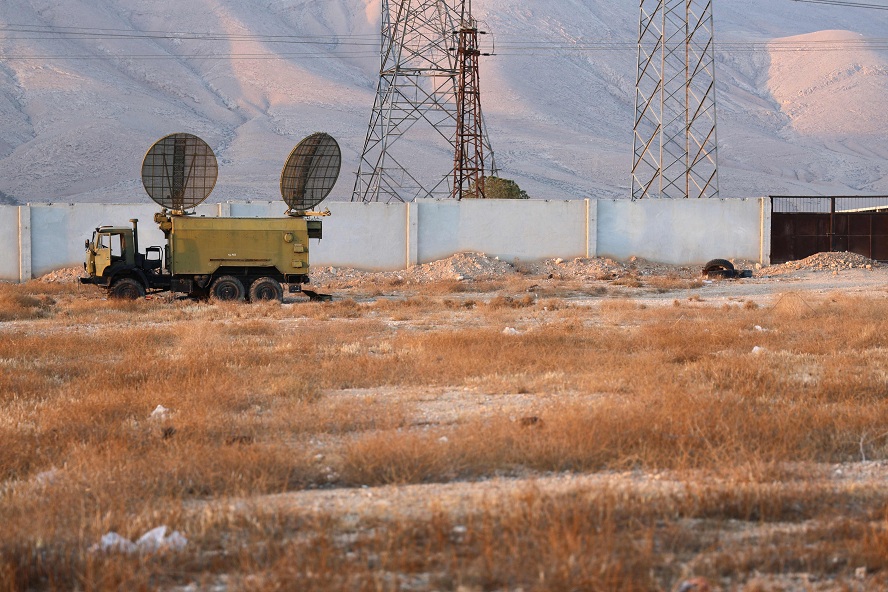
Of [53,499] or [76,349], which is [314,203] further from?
[53,499]

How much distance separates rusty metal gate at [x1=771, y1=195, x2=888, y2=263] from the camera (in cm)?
3947

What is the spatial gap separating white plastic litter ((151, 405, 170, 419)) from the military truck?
15.1 meters

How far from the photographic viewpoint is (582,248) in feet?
127

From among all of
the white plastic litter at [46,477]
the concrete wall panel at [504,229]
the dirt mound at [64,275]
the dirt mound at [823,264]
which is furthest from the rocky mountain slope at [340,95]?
the white plastic litter at [46,477]

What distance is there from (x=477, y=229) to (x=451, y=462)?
1225 inches

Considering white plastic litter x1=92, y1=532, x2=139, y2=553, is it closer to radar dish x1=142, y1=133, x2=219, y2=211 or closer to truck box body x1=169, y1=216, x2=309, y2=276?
truck box body x1=169, y1=216, x2=309, y2=276

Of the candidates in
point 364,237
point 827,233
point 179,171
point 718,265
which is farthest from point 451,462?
point 827,233

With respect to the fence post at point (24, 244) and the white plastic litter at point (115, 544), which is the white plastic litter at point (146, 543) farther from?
the fence post at point (24, 244)

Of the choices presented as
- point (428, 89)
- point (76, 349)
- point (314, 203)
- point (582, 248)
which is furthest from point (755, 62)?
point (76, 349)

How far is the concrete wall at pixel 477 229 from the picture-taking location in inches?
1457

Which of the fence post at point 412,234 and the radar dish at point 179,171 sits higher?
the radar dish at point 179,171

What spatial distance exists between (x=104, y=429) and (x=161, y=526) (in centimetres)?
336

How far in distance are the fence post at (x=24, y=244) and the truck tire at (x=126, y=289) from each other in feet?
44.0

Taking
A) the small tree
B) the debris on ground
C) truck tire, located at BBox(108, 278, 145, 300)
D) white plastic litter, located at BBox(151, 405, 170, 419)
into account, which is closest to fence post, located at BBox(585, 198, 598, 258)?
the debris on ground
